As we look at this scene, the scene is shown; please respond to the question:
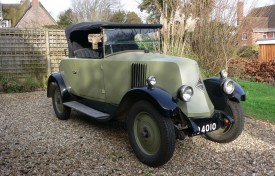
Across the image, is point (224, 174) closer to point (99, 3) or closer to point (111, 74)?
point (111, 74)

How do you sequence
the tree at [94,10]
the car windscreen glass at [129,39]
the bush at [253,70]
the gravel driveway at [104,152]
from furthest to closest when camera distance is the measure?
1. the tree at [94,10]
2. the bush at [253,70]
3. the car windscreen glass at [129,39]
4. the gravel driveway at [104,152]

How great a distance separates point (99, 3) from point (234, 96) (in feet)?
103

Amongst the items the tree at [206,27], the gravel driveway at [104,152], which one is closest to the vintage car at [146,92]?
the gravel driveway at [104,152]

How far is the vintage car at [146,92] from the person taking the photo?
3.92 m

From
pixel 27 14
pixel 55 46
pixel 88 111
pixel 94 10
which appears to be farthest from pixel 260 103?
pixel 27 14

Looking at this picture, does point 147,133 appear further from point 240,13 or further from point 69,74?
point 240,13

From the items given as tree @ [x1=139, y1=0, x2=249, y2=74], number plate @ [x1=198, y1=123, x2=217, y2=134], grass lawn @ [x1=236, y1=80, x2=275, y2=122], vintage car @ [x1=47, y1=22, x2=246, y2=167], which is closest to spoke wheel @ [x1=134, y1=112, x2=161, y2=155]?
vintage car @ [x1=47, y1=22, x2=246, y2=167]

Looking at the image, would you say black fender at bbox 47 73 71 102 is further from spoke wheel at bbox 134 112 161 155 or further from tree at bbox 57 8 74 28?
tree at bbox 57 8 74 28

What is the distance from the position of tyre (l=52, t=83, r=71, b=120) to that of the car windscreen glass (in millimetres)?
1859

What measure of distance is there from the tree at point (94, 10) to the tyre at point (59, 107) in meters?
27.2

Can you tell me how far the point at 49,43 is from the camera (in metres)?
11.3

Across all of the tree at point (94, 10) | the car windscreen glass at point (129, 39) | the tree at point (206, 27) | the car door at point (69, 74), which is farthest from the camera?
the tree at point (94, 10)

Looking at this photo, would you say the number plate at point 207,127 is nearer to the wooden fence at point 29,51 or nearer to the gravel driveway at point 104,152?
the gravel driveway at point 104,152

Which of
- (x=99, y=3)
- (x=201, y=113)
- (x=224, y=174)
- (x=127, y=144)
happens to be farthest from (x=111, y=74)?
(x=99, y=3)
